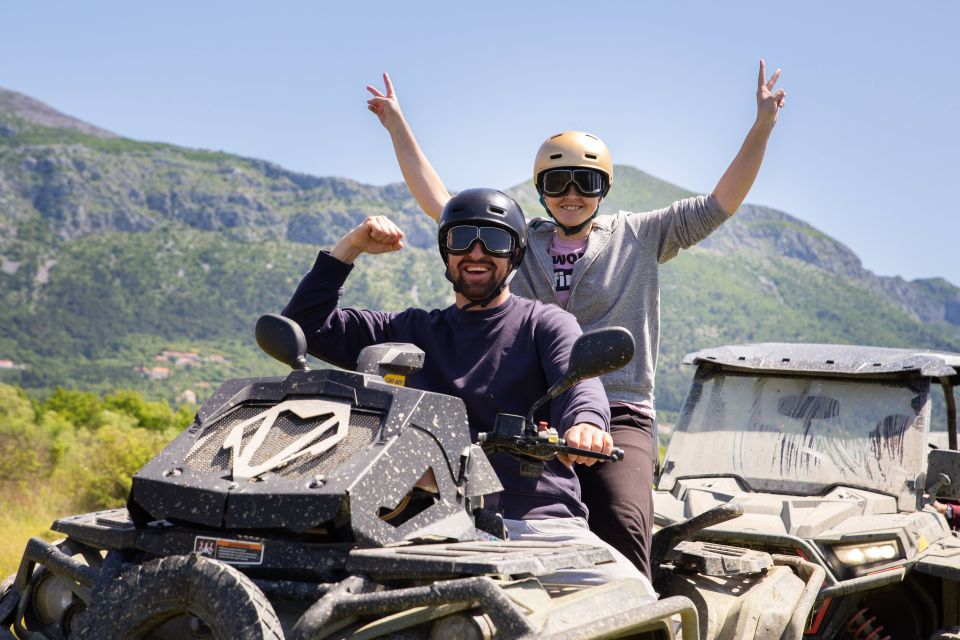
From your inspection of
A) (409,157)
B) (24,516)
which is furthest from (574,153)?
(24,516)

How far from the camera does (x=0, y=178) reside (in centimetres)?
12169

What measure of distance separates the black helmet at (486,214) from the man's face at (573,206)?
123cm

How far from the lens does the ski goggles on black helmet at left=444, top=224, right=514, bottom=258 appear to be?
15.9 ft

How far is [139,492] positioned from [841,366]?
6327 millimetres

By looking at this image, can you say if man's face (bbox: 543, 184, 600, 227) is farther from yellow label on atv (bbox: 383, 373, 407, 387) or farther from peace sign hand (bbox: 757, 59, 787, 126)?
yellow label on atv (bbox: 383, 373, 407, 387)

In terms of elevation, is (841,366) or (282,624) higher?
(841,366)

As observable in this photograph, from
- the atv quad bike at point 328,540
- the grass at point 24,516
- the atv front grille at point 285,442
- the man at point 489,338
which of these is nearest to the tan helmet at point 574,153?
the man at point 489,338

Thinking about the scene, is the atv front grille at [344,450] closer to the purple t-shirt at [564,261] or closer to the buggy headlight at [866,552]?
the purple t-shirt at [564,261]

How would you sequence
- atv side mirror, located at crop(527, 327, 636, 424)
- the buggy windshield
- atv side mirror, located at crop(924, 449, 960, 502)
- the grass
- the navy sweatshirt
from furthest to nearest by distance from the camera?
1. the grass
2. the buggy windshield
3. atv side mirror, located at crop(924, 449, 960, 502)
4. the navy sweatshirt
5. atv side mirror, located at crop(527, 327, 636, 424)

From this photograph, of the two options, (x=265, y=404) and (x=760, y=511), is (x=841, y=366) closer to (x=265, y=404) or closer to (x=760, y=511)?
(x=760, y=511)

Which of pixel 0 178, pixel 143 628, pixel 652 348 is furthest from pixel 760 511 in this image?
pixel 0 178

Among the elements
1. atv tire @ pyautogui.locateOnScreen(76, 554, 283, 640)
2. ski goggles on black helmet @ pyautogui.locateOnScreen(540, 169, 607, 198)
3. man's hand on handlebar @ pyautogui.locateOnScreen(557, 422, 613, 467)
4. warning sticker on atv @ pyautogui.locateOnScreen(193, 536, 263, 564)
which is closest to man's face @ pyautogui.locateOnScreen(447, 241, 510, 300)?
man's hand on handlebar @ pyautogui.locateOnScreen(557, 422, 613, 467)

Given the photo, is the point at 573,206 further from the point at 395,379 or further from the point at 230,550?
the point at 230,550

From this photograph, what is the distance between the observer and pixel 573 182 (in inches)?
240
